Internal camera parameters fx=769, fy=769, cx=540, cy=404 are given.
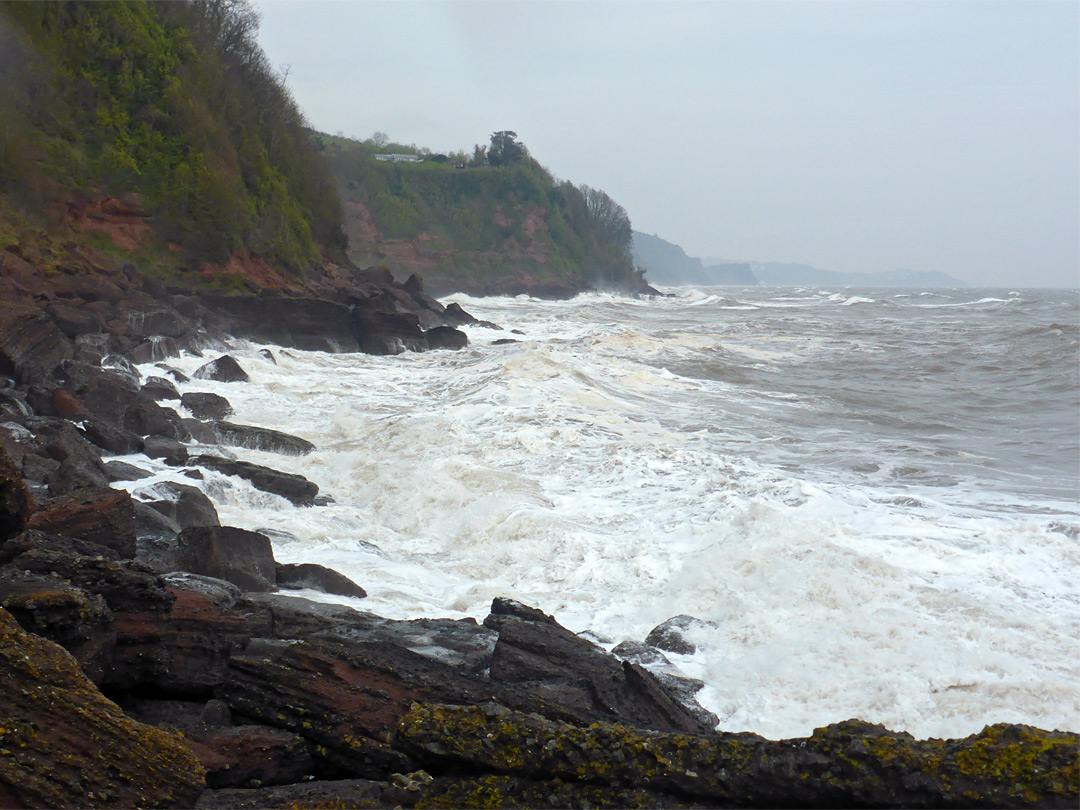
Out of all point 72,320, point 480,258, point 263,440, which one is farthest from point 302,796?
point 480,258

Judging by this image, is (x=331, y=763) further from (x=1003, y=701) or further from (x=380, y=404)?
(x=380, y=404)

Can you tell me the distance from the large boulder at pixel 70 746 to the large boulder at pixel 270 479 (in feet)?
23.6

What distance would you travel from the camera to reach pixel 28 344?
41.1ft

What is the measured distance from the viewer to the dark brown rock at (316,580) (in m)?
6.94

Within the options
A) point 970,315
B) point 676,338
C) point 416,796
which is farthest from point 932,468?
point 970,315

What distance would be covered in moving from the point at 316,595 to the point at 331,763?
347 cm

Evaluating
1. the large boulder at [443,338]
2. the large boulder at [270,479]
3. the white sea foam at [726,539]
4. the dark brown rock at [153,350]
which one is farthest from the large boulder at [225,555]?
the large boulder at [443,338]

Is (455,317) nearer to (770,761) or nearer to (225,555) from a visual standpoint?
(225,555)

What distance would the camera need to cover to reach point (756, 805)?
8.95 feet

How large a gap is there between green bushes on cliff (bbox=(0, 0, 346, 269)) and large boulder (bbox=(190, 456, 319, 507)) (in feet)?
53.4

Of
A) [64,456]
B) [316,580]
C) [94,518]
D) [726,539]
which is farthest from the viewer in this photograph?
[726,539]

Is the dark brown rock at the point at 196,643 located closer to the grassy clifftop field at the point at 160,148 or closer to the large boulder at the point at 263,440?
the large boulder at the point at 263,440

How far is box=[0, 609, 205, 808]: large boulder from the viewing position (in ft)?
8.54

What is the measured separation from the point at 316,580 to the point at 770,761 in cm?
509
